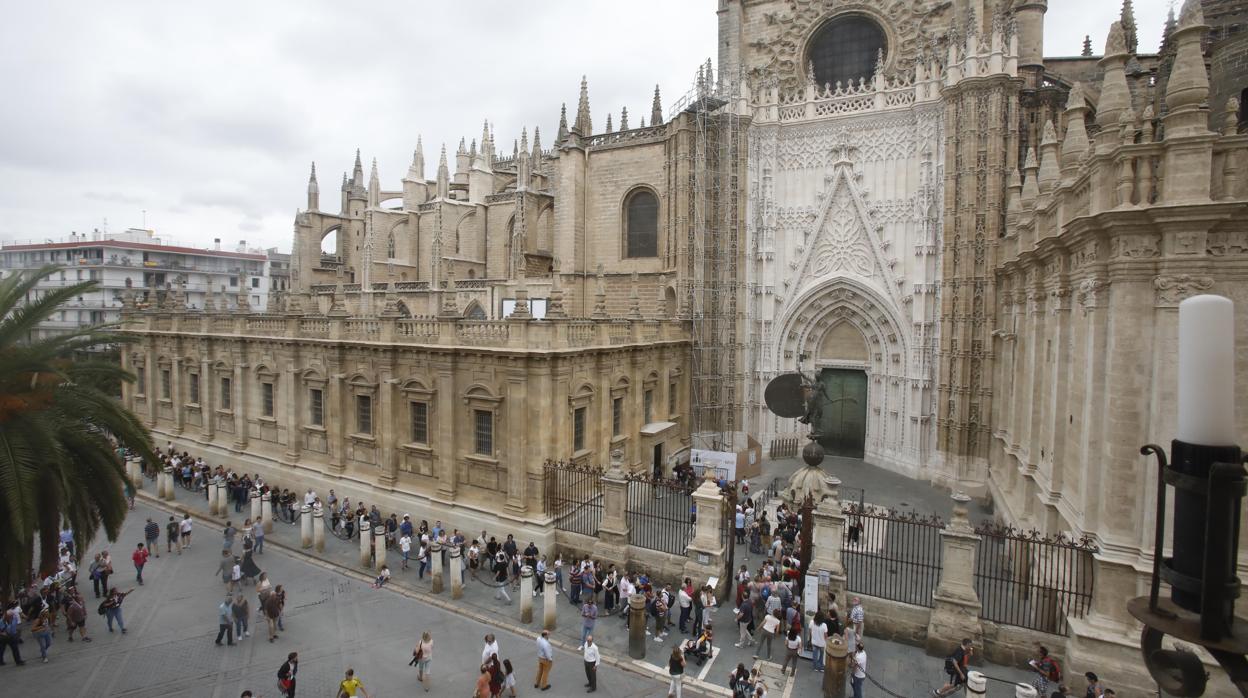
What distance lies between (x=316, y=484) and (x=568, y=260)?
43.1ft

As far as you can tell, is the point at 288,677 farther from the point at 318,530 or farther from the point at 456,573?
the point at 318,530

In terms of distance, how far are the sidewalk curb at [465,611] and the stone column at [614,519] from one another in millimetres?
2817

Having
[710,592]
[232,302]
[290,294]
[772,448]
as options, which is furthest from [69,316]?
[710,592]

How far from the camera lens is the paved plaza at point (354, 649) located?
11.4 metres

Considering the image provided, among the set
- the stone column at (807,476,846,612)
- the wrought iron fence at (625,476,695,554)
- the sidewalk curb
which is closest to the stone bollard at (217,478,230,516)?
the sidewalk curb

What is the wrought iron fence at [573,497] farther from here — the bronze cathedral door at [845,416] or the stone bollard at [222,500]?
the bronze cathedral door at [845,416]

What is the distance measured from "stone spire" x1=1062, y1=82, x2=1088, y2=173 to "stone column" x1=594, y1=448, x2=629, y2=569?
1151 cm

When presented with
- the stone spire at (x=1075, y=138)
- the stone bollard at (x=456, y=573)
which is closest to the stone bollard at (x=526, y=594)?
the stone bollard at (x=456, y=573)

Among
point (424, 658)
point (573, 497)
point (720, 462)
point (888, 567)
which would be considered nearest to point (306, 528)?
point (573, 497)

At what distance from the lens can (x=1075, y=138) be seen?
13.3 meters

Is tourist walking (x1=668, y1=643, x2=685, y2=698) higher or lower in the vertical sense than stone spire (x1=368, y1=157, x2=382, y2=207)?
lower

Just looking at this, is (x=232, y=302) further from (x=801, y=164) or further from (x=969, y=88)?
(x=969, y=88)

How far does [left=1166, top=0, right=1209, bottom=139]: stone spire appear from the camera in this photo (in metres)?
9.12

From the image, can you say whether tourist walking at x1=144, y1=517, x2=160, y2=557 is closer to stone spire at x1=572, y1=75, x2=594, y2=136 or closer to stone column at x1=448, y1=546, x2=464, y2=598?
stone column at x1=448, y1=546, x2=464, y2=598
